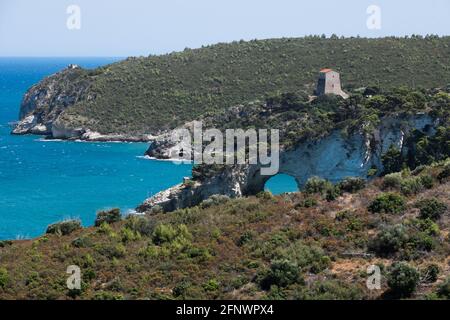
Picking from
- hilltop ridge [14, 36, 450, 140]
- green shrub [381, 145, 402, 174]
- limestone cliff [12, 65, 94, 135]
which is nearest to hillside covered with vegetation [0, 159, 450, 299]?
green shrub [381, 145, 402, 174]

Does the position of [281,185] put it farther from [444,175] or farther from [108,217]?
[444,175]

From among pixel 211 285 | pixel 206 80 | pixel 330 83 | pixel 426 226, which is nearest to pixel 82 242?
pixel 211 285

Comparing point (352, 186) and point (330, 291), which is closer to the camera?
point (330, 291)

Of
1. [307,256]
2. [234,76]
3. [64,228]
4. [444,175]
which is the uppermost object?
[234,76]

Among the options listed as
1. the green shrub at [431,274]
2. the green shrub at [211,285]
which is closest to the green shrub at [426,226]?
the green shrub at [431,274]

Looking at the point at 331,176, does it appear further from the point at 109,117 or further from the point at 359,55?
the point at 109,117

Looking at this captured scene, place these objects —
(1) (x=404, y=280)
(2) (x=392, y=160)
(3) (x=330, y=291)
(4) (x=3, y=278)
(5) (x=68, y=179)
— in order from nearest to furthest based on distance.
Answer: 1. (1) (x=404, y=280)
2. (3) (x=330, y=291)
3. (4) (x=3, y=278)
4. (2) (x=392, y=160)
5. (5) (x=68, y=179)

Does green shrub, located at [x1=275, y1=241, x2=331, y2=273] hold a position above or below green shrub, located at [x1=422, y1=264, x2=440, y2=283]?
below

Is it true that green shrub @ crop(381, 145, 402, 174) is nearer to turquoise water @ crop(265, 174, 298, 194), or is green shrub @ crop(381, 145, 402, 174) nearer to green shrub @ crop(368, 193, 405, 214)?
turquoise water @ crop(265, 174, 298, 194)
